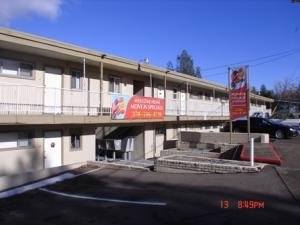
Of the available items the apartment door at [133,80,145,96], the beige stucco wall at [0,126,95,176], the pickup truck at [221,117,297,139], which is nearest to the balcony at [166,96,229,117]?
the apartment door at [133,80,145,96]

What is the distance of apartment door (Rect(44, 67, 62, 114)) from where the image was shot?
16.2m

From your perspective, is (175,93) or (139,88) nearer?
(139,88)

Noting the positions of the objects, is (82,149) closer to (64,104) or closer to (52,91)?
(64,104)

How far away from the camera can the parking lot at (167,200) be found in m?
8.80

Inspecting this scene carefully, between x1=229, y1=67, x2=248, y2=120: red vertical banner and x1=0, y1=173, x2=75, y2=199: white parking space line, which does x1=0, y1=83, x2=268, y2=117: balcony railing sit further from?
x1=229, y1=67, x2=248, y2=120: red vertical banner

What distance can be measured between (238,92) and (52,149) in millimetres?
9167

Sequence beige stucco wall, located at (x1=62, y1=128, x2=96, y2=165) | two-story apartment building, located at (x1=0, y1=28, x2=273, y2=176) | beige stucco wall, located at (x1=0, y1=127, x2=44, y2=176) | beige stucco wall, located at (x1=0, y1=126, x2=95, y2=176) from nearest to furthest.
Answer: two-story apartment building, located at (x1=0, y1=28, x2=273, y2=176)
beige stucco wall, located at (x1=0, y1=127, x2=44, y2=176)
beige stucco wall, located at (x1=0, y1=126, x2=95, y2=176)
beige stucco wall, located at (x1=62, y1=128, x2=96, y2=165)

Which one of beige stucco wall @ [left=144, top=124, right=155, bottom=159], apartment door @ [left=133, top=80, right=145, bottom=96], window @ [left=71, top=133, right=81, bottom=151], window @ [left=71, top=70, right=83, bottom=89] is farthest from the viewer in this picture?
apartment door @ [left=133, top=80, right=145, bottom=96]

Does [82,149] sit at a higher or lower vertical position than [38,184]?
higher

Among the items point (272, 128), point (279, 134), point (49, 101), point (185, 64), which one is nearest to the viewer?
point (49, 101)

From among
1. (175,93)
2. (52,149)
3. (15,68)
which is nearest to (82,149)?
(52,149)

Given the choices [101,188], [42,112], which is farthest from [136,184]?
[42,112]

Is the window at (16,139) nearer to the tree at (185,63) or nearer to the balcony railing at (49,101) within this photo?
the balcony railing at (49,101)

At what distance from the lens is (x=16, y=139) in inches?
627
